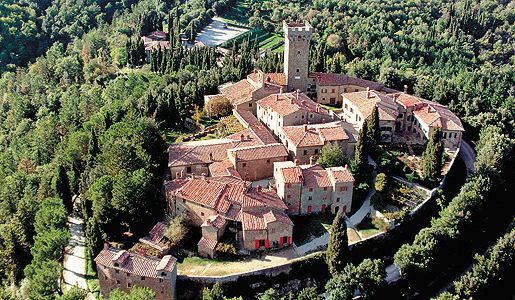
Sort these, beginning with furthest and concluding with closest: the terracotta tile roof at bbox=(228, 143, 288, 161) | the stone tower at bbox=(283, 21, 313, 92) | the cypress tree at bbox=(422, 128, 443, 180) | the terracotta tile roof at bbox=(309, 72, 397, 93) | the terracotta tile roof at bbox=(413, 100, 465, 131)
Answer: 1. the terracotta tile roof at bbox=(309, 72, 397, 93)
2. the stone tower at bbox=(283, 21, 313, 92)
3. the terracotta tile roof at bbox=(413, 100, 465, 131)
4. the cypress tree at bbox=(422, 128, 443, 180)
5. the terracotta tile roof at bbox=(228, 143, 288, 161)

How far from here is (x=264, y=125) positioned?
73188mm

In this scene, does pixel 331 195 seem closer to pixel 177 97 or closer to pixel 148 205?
pixel 148 205

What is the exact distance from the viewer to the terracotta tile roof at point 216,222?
2085 inches

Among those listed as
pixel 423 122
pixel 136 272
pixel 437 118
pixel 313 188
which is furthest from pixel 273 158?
pixel 437 118

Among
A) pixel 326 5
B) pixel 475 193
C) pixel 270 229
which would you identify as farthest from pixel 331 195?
pixel 326 5

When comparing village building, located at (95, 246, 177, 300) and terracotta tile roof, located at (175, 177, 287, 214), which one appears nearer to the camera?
village building, located at (95, 246, 177, 300)

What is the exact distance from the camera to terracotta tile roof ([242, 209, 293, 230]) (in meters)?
52.7

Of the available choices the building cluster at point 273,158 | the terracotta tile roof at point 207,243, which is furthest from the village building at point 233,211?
the building cluster at point 273,158

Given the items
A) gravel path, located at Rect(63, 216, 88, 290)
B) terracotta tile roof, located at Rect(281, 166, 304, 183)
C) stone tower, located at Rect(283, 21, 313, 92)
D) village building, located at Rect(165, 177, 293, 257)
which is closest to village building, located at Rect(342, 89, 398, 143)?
stone tower, located at Rect(283, 21, 313, 92)

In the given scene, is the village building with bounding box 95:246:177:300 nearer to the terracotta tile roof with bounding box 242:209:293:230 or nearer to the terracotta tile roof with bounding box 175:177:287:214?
the terracotta tile roof with bounding box 175:177:287:214

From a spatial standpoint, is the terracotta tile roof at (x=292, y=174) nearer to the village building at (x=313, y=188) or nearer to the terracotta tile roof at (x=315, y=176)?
the village building at (x=313, y=188)

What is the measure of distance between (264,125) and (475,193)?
2702 centimetres

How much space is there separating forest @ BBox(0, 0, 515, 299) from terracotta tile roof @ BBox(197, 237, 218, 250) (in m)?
7.43

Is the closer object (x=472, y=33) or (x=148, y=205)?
(x=148, y=205)
